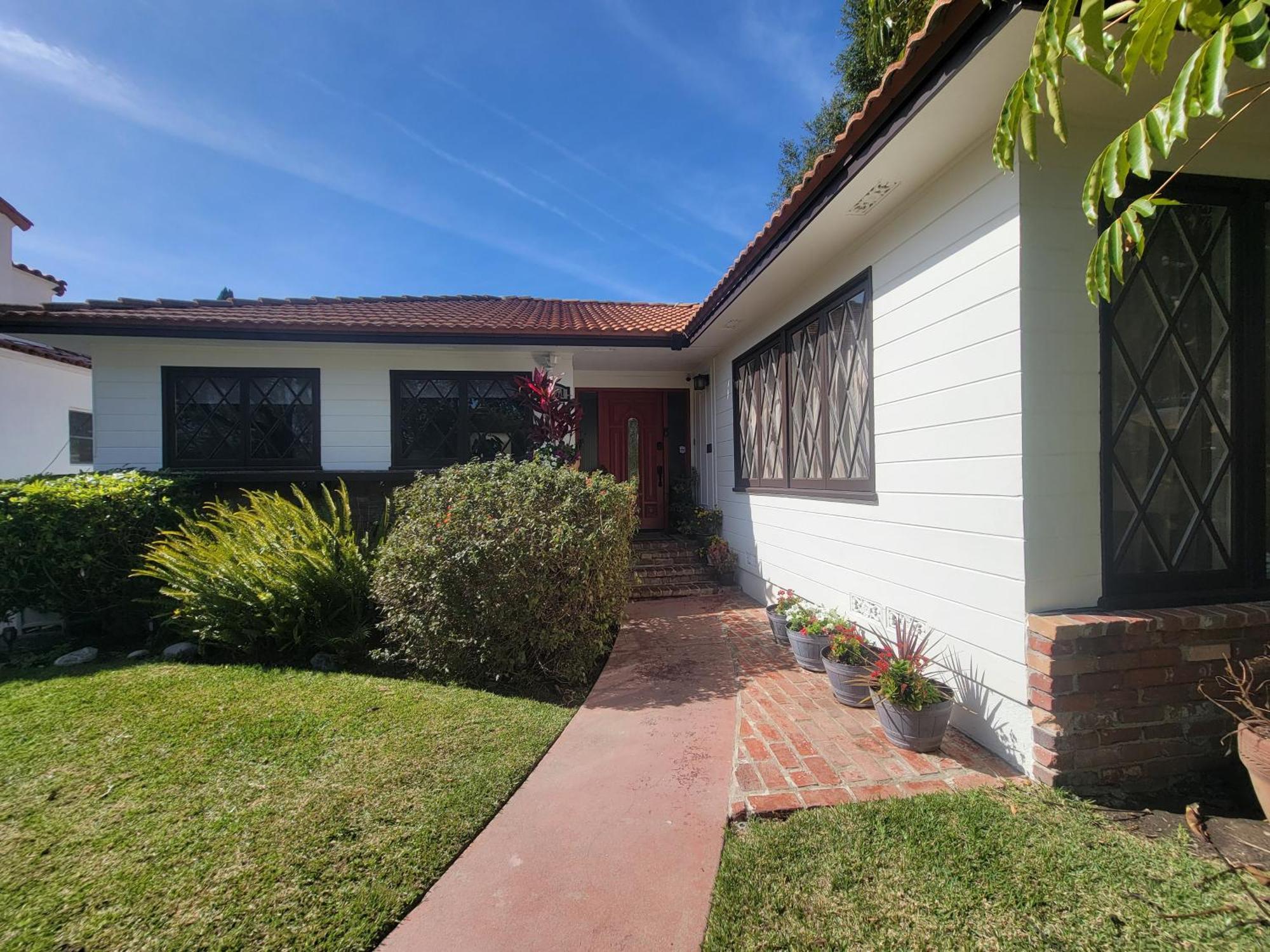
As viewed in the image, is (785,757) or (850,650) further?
(850,650)

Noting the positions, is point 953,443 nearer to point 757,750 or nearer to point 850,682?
point 850,682

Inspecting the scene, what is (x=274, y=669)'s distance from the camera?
4344 mm

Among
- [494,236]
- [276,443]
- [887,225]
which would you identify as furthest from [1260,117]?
[494,236]

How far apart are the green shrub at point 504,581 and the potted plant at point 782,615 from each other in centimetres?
153

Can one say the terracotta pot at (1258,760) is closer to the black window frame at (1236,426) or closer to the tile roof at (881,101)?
the black window frame at (1236,426)

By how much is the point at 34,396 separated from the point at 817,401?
13625 mm

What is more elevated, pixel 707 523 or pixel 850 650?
pixel 707 523

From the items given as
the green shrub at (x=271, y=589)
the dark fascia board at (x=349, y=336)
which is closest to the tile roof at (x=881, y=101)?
the dark fascia board at (x=349, y=336)

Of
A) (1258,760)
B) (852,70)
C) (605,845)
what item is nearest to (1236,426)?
(1258,760)

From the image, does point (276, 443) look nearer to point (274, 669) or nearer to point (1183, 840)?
point (274, 669)

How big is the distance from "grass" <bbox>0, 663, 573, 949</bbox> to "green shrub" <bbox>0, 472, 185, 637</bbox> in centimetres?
125

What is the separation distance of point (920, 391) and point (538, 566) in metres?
3.03

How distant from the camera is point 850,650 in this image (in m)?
3.57

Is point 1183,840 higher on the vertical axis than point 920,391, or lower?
lower
